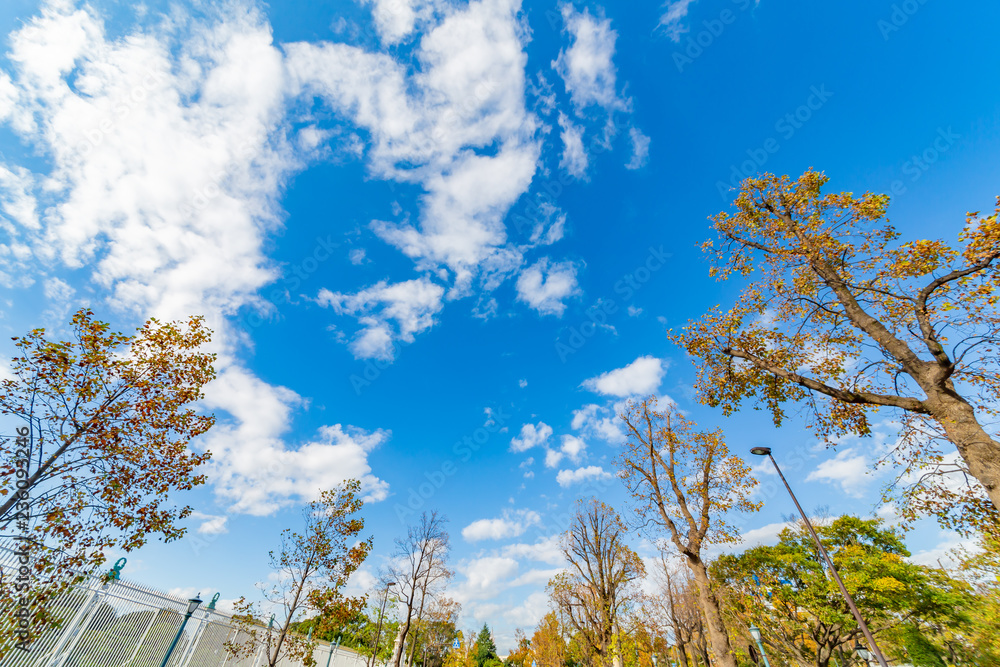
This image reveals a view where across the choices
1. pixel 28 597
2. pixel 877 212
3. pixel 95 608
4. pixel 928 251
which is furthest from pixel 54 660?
pixel 877 212

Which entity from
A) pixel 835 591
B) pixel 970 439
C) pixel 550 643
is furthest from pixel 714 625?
pixel 550 643

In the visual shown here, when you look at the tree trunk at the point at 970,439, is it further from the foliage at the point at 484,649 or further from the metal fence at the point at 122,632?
the foliage at the point at 484,649

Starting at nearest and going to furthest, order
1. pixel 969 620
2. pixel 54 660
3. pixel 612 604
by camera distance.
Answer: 1. pixel 54 660
2. pixel 969 620
3. pixel 612 604

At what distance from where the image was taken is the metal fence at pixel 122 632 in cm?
959

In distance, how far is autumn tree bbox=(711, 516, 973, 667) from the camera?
1648 centimetres

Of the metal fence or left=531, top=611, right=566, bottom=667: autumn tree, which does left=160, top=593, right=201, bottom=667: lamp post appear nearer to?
the metal fence

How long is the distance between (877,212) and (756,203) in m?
2.61

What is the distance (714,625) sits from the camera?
1294cm

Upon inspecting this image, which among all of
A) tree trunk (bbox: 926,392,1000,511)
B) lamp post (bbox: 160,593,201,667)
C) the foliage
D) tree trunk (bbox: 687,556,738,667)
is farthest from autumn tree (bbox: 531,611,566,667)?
tree trunk (bbox: 926,392,1000,511)

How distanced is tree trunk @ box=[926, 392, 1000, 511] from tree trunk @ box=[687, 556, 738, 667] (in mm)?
10109

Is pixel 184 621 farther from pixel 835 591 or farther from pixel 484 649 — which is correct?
pixel 484 649

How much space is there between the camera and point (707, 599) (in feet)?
43.5

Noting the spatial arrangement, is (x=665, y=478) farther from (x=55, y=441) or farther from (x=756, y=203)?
(x=55, y=441)

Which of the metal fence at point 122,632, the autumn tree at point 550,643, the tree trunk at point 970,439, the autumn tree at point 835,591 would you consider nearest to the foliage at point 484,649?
the autumn tree at point 550,643
